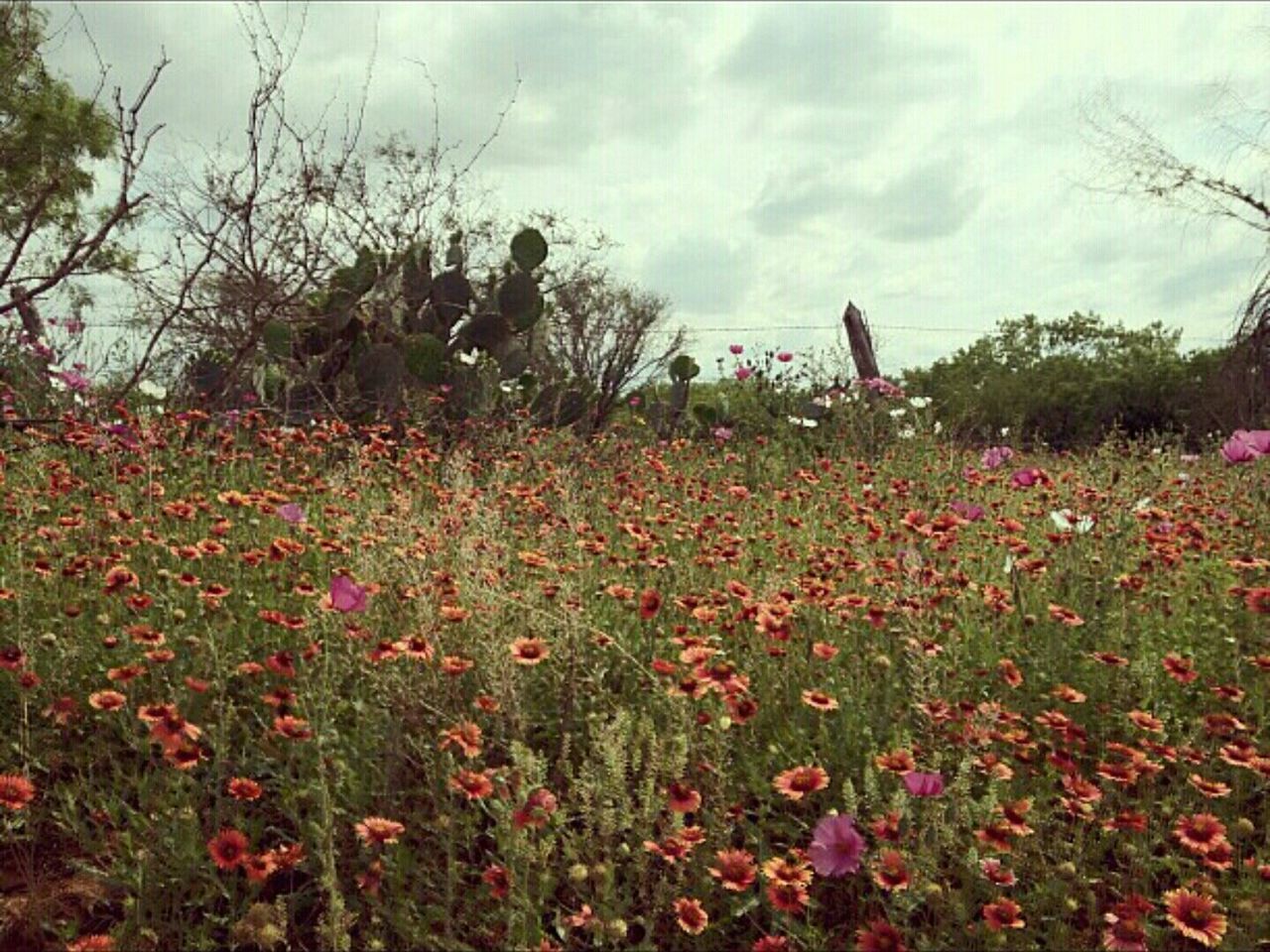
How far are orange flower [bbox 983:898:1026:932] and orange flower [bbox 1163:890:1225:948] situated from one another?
0.27 meters

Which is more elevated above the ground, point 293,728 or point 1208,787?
point 293,728

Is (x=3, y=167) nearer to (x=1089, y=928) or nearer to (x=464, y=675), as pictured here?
(x=464, y=675)

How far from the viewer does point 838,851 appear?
182 centimetres

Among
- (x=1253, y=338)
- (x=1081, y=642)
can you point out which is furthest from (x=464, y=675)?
(x=1253, y=338)

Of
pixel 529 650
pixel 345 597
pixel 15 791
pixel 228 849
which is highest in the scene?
pixel 345 597

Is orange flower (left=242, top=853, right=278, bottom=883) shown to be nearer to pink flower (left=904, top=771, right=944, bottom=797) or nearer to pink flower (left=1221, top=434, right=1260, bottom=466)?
pink flower (left=904, top=771, right=944, bottom=797)

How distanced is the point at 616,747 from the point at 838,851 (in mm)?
416

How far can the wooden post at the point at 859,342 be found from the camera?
1088cm

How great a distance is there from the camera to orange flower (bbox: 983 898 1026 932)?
5.90 ft

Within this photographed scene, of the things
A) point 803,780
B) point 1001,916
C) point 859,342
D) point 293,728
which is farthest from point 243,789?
point 859,342

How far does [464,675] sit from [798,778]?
875 mm

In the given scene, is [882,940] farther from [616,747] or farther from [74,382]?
[74,382]

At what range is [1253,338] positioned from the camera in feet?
22.5

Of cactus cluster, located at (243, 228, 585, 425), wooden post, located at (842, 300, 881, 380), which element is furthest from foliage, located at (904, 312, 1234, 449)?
cactus cluster, located at (243, 228, 585, 425)
